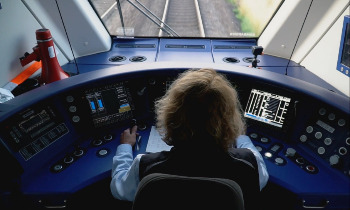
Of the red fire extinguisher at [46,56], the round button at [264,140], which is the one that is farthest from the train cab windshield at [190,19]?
the round button at [264,140]

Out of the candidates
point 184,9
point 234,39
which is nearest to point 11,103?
point 234,39

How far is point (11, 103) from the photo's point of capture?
4.22 feet

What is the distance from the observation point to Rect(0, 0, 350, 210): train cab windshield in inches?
50.9

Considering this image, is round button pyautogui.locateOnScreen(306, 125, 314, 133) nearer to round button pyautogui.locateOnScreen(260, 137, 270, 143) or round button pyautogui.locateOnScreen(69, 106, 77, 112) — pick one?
round button pyautogui.locateOnScreen(260, 137, 270, 143)

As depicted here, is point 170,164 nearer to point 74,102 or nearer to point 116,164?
point 116,164

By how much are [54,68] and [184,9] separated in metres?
7.29

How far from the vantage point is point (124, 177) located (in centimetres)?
110

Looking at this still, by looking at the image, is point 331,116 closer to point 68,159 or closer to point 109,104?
point 109,104

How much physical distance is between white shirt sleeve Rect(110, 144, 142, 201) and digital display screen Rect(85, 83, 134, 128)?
14.5 inches

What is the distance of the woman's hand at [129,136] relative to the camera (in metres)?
1.50

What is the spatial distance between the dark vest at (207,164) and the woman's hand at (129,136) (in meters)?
0.55

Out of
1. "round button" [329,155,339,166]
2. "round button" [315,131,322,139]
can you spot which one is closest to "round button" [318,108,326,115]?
"round button" [315,131,322,139]

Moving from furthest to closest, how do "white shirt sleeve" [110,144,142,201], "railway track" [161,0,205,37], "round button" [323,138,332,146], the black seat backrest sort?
"railway track" [161,0,205,37] → "round button" [323,138,332,146] → "white shirt sleeve" [110,144,142,201] → the black seat backrest

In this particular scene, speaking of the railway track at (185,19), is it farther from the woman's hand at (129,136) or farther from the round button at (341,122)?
the round button at (341,122)
